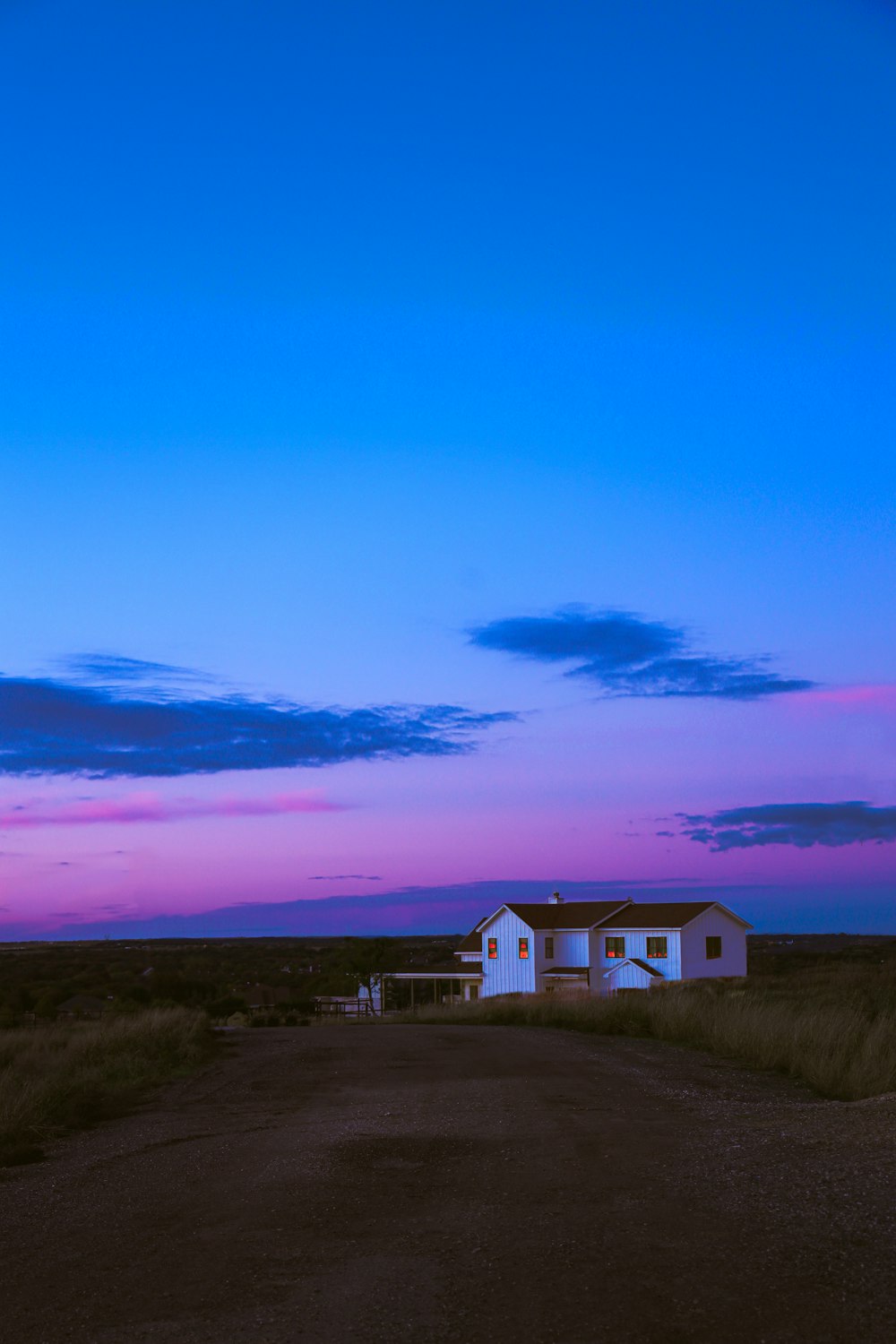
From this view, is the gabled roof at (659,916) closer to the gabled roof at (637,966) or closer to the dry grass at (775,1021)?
the gabled roof at (637,966)

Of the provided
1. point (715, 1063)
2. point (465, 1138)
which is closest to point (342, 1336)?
point (465, 1138)

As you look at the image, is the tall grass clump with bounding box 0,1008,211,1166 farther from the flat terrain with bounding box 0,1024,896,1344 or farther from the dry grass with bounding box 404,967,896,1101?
the dry grass with bounding box 404,967,896,1101

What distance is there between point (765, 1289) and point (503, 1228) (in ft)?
6.06

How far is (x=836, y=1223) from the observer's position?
6.63m

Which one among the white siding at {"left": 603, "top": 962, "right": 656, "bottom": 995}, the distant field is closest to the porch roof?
the white siding at {"left": 603, "top": 962, "right": 656, "bottom": 995}

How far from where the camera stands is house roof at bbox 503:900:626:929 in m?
54.3

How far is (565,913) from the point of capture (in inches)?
2206

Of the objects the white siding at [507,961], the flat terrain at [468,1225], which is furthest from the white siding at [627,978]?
the flat terrain at [468,1225]

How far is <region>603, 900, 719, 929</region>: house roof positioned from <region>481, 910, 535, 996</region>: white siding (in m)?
3.86

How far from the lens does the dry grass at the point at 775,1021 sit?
49.7ft

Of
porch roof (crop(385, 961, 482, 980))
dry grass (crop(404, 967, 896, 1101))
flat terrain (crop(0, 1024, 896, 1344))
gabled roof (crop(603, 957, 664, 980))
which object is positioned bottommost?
porch roof (crop(385, 961, 482, 980))

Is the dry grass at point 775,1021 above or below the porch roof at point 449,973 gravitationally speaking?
above

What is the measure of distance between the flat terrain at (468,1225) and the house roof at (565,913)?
41191mm

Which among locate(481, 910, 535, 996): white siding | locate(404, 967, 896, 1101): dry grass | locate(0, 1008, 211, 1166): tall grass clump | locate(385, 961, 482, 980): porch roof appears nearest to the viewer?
locate(0, 1008, 211, 1166): tall grass clump
